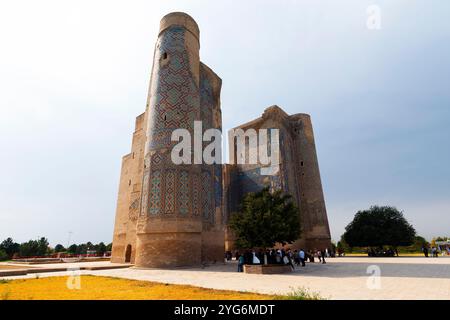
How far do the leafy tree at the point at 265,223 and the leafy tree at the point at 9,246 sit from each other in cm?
4925

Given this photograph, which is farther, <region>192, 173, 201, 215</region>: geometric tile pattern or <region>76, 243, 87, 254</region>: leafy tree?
<region>76, 243, 87, 254</region>: leafy tree

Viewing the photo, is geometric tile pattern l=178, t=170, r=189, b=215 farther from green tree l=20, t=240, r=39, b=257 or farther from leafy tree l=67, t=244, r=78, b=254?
leafy tree l=67, t=244, r=78, b=254

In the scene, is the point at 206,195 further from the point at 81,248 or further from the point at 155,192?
the point at 81,248

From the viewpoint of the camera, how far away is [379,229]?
91.4ft

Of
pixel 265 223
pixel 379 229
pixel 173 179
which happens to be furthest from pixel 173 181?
pixel 379 229

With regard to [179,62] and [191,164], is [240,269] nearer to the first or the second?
[191,164]

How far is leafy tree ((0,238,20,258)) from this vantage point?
44.8 metres

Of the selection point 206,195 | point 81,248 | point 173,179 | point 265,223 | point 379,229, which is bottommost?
point 81,248

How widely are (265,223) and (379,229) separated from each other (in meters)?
22.2

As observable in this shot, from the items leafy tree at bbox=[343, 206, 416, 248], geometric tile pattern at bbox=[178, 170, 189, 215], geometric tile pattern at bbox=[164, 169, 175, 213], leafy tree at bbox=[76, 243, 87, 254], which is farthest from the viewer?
leafy tree at bbox=[76, 243, 87, 254]

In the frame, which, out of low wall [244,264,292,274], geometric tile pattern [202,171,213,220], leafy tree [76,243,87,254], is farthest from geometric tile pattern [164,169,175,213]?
leafy tree [76,243,87,254]

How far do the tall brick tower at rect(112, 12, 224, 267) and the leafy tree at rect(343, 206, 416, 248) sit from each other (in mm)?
17896
